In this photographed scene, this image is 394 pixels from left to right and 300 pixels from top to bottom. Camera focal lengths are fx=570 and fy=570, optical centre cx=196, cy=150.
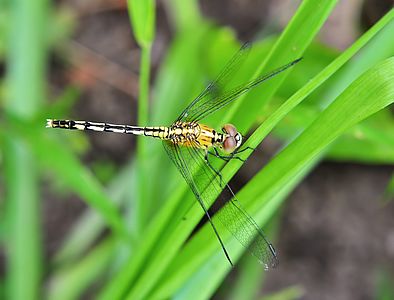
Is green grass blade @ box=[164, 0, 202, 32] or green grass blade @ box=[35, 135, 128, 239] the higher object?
green grass blade @ box=[164, 0, 202, 32]

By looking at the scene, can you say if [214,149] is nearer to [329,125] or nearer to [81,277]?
[329,125]

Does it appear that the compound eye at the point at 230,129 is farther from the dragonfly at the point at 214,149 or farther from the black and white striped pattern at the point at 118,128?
the black and white striped pattern at the point at 118,128

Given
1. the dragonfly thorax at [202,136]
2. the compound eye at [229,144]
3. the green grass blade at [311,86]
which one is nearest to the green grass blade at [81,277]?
the dragonfly thorax at [202,136]

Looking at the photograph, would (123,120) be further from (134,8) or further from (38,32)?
(134,8)

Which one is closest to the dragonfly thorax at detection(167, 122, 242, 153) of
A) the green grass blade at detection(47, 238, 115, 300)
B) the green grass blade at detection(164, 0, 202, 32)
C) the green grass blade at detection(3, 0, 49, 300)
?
the green grass blade at detection(3, 0, 49, 300)

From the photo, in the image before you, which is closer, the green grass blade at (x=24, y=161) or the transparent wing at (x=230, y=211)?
the transparent wing at (x=230, y=211)

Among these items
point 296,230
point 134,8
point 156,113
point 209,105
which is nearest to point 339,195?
point 296,230

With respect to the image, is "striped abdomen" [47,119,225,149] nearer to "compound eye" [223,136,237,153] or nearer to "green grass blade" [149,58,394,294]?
"compound eye" [223,136,237,153]
